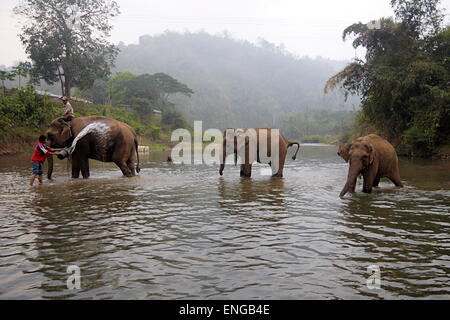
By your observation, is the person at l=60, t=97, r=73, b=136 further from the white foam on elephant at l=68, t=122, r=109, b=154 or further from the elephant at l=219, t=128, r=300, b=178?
the elephant at l=219, t=128, r=300, b=178

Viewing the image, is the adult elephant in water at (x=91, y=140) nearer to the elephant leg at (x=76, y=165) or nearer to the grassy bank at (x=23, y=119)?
the elephant leg at (x=76, y=165)

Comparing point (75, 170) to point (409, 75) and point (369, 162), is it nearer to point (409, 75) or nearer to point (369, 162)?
point (369, 162)

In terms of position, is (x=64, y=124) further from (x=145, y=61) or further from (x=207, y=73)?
(x=207, y=73)

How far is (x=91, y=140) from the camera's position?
12.8 meters

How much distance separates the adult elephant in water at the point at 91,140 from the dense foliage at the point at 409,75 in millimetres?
16938

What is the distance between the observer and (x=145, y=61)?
162250 mm

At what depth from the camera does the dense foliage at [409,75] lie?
21688 mm

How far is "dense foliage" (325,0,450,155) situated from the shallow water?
14007 mm

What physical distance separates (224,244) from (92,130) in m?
8.93

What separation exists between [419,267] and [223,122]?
12806 centimetres

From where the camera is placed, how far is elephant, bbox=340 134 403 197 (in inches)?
365
